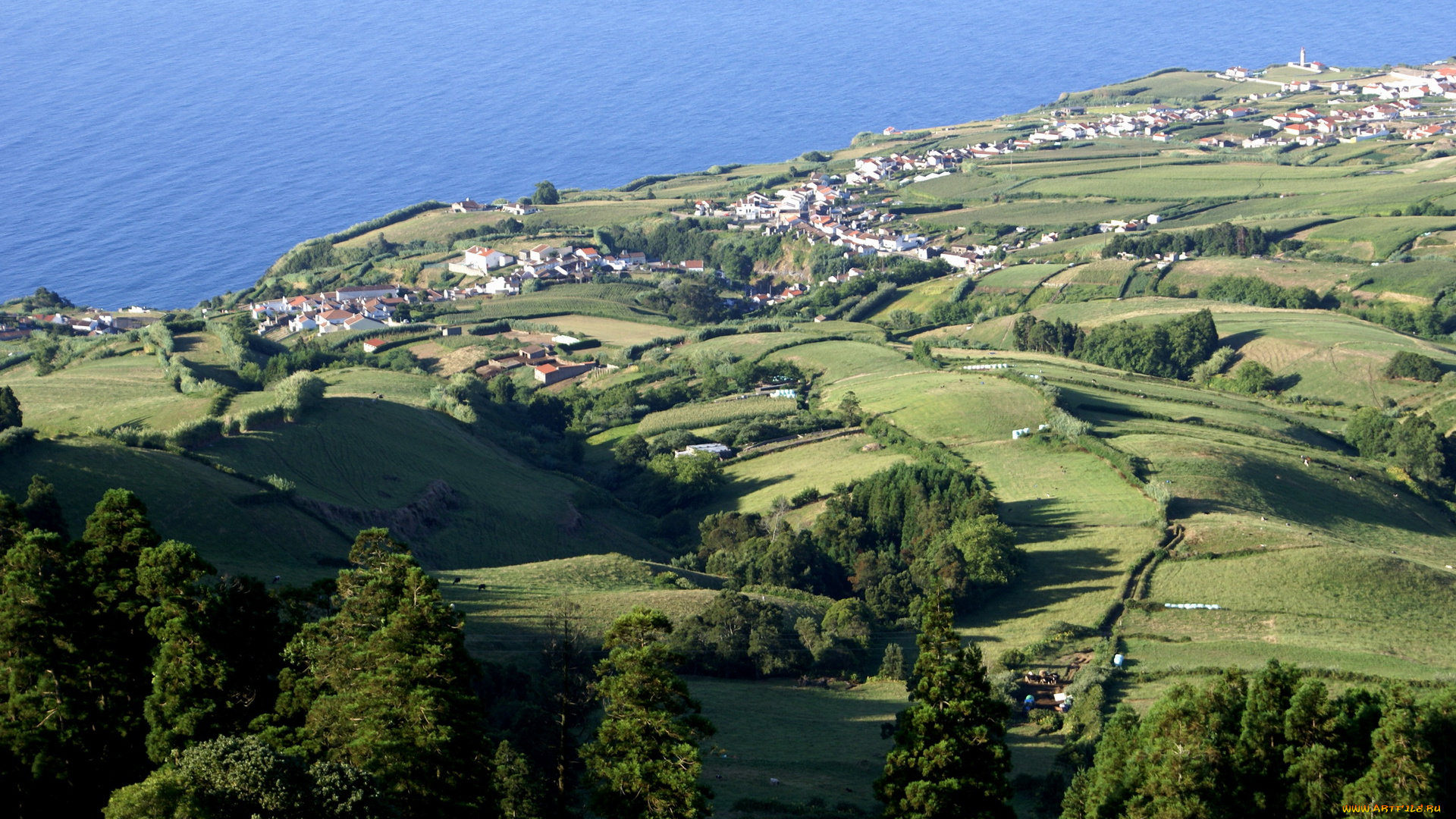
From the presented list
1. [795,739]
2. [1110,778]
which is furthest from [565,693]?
[795,739]

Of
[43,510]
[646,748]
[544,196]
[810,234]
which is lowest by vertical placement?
[646,748]

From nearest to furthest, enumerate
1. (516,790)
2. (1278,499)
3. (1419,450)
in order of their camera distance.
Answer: (516,790) < (1278,499) < (1419,450)

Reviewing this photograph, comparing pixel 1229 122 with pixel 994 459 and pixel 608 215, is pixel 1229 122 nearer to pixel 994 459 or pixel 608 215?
pixel 608 215

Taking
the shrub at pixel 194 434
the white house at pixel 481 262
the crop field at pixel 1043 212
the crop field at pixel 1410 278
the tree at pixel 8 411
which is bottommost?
the shrub at pixel 194 434

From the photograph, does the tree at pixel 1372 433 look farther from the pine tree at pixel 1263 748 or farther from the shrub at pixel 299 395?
the shrub at pixel 299 395

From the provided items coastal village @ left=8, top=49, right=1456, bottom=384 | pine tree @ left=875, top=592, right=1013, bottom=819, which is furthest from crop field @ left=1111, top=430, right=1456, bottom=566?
coastal village @ left=8, top=49, right=1456, bottom=384

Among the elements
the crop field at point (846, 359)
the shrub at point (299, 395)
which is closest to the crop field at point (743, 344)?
the crop field at point (846, 359)

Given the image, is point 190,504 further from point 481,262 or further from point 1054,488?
point 481,262
